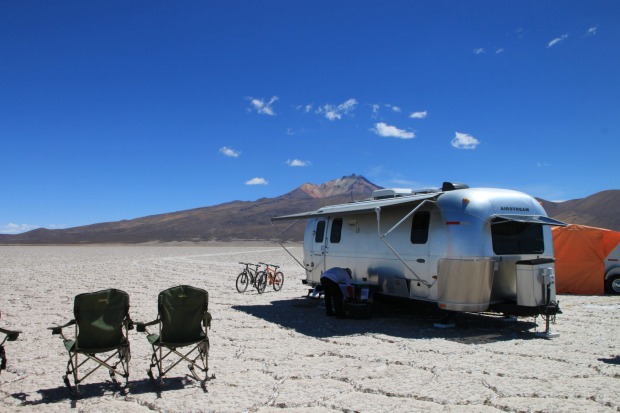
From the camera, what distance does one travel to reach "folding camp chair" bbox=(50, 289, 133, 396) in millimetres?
5957

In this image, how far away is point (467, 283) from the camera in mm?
9211

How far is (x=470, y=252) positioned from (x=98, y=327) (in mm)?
6073

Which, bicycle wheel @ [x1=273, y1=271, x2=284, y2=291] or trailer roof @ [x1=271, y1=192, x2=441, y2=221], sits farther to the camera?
bicycle wheel @ [x1=273, y1=271, x2=284, y2=291]

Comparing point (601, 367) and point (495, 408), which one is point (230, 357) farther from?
point (601, 367)

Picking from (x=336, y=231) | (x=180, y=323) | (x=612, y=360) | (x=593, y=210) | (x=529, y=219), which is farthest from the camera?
(x=593, y=210)

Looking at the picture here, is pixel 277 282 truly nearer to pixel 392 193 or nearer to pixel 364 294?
pixel 392 193

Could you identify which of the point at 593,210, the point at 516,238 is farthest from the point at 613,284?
the point at 593,210

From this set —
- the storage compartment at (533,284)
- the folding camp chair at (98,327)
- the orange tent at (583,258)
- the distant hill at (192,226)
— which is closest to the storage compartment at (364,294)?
the storage compartment at (533,284)

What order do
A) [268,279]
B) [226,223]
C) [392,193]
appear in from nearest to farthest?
[392,193], [268,279], [226,223]

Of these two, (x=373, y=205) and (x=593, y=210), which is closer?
(x=373, y=205)

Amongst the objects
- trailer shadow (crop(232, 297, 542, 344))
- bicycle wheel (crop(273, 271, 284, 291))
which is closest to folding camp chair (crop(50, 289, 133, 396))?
trailer shadow (crop(232, 297, 542, 344))

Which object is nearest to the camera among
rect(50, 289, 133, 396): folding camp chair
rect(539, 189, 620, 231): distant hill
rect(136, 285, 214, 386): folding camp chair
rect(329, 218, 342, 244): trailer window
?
rect(50, 289, 133, 396): folding camp chair

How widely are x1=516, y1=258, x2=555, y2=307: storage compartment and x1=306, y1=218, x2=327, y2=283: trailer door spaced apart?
523cm

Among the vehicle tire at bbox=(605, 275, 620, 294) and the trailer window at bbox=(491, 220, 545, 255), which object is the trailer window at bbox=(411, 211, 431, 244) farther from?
the vehicle tire at bbox=(605, 275, 620, 294)
